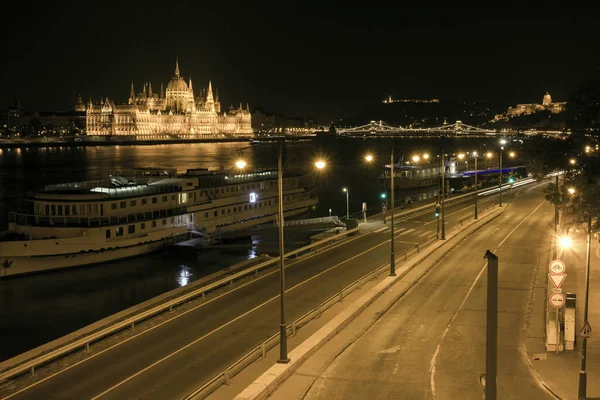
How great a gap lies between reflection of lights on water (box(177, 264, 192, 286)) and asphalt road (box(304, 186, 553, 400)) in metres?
12.2

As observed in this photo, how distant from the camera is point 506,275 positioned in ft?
70.9

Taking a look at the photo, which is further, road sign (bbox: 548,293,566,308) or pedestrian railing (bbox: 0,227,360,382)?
pedestrian railing (bbox: 0,227,360,382)

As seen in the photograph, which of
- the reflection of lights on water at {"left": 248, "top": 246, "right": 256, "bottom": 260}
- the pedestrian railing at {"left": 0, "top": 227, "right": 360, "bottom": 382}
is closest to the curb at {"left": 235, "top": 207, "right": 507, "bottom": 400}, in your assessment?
the pedestrian railing at {"left": 0, "top": 227, "right": 360, "bottom": 382}

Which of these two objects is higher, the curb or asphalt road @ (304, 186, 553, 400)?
the curb

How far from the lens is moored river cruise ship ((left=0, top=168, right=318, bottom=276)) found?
32.4 meters

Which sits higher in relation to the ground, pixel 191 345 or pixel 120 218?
pixel 120 218

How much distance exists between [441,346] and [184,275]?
65.1 feet

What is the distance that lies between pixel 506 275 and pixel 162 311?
1088 centimetres

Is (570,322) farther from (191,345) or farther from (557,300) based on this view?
(191,345)

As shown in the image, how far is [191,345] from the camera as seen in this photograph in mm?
15648

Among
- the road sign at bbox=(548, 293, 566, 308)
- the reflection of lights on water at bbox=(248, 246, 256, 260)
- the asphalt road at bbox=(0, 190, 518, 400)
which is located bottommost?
the reflection of lights on water at bbox=(248, 246, 256, 260)

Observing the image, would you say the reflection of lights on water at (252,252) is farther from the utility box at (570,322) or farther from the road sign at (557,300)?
the road sign at (557,300)

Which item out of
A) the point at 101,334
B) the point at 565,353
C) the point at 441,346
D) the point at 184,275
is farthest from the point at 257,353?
the point at 184,275

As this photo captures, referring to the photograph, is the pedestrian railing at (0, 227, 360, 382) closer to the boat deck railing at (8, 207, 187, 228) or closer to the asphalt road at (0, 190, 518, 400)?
the asphalt road at (0, 190, 518, 400)
